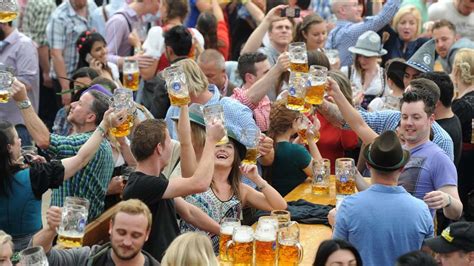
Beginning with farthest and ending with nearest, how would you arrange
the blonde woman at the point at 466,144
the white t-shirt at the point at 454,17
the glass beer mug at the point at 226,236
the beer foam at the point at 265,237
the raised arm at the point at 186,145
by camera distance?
the white t-shirt at the point at 454,17 → the blonde woman at the point at 466,144 → the raised arm at the point at 186,145 → the glass beer mug at the point at 226,236 → the beer foam at the point at 265,237

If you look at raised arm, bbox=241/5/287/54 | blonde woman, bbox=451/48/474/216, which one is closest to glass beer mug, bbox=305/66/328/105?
blonde woman, bbox=451/48/474/216

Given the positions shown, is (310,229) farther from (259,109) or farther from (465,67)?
(465,67)

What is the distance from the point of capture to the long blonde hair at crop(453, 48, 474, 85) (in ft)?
26.8

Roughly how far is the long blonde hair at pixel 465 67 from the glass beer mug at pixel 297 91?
6.22 ft

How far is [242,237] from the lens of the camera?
5676mm

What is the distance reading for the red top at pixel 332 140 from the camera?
313 inches

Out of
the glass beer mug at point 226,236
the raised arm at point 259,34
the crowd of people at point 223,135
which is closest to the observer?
the crowd of people at point 223,135

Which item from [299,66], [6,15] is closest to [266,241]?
[299,66]

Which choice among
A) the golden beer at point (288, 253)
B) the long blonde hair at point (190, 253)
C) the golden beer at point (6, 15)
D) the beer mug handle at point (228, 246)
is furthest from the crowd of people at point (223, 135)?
the golden beer at point (6, 15)

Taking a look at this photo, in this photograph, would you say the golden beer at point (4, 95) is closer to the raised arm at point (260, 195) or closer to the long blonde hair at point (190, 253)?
the raised arm at point (260, 195)

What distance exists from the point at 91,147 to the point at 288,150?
1738 mm

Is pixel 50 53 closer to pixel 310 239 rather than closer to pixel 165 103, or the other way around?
pixel 165 103

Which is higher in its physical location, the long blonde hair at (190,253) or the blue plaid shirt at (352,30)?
the long blonde hair at (190,253)

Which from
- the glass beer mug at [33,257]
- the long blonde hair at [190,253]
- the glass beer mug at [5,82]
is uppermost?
the glass beer mug at [5,82]
